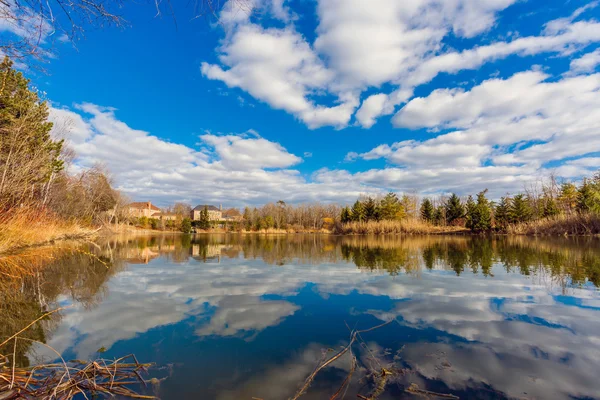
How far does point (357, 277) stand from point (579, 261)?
8.80 metres

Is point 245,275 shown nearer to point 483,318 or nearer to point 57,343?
point 57,343

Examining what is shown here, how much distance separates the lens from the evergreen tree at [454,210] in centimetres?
4694

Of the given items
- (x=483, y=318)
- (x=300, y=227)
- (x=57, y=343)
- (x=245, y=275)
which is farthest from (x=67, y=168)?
(x=300, y=227)

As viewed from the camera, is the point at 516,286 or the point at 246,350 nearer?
the point at 246,350

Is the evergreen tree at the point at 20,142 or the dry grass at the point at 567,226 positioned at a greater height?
the evergreen tree at the point at 20,142

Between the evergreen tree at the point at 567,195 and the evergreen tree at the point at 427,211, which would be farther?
the evergreen tree at the point at 427,211

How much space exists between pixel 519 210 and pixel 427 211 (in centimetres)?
1236

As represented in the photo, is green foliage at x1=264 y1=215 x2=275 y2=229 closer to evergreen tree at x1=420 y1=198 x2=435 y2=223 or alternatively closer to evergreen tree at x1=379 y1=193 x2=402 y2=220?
evergreen tree at x1=379 y1=193 x2=402 y2=220

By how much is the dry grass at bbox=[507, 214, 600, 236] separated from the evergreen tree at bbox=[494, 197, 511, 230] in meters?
8.09

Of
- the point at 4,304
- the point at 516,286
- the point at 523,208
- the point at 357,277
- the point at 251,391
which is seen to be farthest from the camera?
the point at 523,208

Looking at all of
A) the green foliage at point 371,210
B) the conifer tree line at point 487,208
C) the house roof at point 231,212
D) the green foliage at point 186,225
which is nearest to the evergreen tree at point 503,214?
the conifer tree line at point 487,208

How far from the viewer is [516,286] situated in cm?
710

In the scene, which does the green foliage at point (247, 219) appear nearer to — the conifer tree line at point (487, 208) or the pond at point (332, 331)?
the conifer tree line at point (487, 208)

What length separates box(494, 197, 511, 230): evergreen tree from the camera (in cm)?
4047
